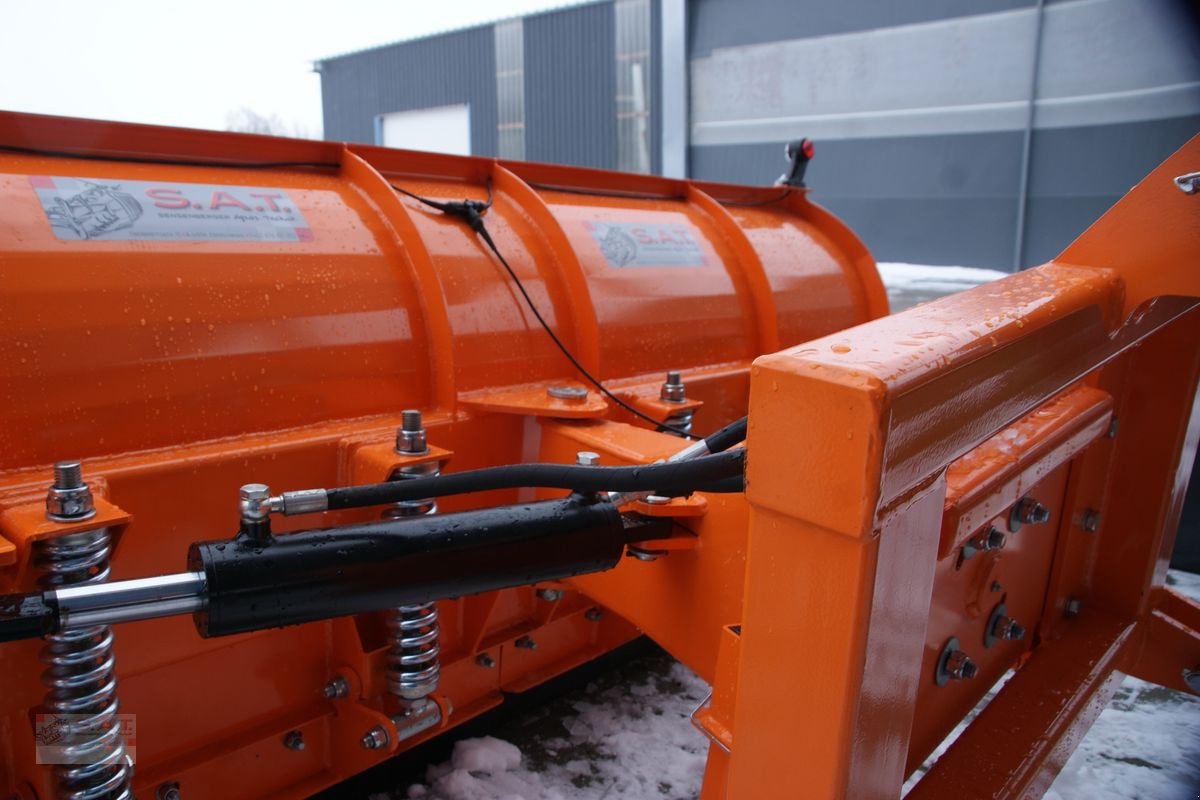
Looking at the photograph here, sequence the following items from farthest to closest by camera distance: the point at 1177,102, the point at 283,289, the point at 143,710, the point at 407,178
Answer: the point at 1177,102
the point at 407,178
the point at 283,289
the point at 143,710

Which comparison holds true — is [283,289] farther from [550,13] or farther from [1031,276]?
[550,13]

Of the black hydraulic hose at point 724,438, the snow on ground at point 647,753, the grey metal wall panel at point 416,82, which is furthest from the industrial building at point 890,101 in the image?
the black hydraulic hose at point 724,438

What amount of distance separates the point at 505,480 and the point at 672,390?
3.53ft

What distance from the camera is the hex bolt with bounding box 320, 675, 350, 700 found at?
194cm

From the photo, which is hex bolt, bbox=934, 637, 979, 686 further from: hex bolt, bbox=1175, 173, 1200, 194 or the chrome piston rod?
the chrome piston rod

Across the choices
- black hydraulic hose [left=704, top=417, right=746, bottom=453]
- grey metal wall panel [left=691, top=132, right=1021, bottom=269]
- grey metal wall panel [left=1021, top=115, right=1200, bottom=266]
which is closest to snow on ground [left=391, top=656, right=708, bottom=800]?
black hydraulic hose [left=704, top=417, right=746, bottom=453]

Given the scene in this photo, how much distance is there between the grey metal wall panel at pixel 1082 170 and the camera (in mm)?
10945

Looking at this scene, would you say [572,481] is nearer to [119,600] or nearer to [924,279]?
[119,600]

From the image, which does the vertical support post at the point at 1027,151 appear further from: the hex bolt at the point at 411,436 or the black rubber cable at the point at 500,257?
the hex bolt at the point at 411,436

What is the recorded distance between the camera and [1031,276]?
1.40m

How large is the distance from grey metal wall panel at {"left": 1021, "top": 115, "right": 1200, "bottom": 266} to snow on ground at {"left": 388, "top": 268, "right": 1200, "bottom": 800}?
31.6ft

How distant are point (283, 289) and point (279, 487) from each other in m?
0.44

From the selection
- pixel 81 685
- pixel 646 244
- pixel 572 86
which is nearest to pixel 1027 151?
pixel 572 86

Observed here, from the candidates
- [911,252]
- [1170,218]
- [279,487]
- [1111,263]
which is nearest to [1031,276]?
[1111,263]
